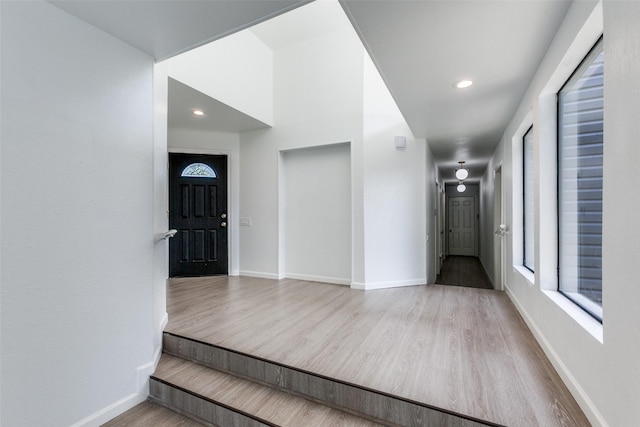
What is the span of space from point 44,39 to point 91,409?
2.00 meters

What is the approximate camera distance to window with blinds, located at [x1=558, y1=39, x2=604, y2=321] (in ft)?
5.11

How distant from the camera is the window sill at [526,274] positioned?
8.12ft

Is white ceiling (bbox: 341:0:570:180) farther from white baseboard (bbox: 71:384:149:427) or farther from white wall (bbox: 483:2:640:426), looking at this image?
white baseboard (bbox: 71:384:149:427)

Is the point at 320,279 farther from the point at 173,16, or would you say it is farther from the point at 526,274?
the point at 173,16

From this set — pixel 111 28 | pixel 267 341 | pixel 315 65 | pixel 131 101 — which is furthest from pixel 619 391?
pixel 315 65

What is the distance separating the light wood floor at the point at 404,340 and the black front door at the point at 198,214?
81 cm

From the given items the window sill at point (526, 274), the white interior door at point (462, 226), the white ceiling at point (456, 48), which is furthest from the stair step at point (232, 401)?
the white interior door at point (462, 226)

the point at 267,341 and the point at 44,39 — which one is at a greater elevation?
the point at 44,39

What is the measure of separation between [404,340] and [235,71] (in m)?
3.77

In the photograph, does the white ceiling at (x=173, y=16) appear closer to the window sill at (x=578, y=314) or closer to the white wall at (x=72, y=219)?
the white wall at (x=72, y=219)

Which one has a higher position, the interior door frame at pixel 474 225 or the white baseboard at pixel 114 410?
the interior door frame at pixel 474 225

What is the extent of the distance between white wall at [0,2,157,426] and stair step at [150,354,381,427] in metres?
0.23

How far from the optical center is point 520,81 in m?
2.31

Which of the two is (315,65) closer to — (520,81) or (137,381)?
(520,81)
